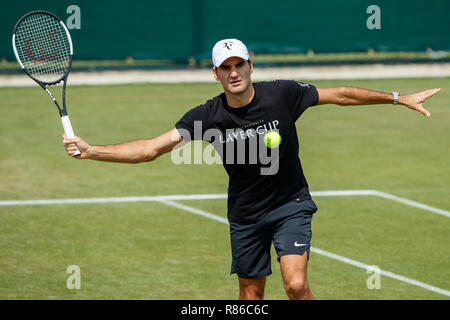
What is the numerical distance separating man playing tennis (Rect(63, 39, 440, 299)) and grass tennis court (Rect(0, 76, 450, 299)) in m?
1.20

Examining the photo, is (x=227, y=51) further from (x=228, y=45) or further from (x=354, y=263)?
(x=354, y=263)

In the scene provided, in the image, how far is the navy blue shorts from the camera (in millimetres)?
Result: 6539

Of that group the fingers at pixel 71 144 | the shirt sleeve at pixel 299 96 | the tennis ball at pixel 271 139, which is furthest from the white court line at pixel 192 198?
the fingers at pixel 71 144

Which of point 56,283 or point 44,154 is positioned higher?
point 44,154

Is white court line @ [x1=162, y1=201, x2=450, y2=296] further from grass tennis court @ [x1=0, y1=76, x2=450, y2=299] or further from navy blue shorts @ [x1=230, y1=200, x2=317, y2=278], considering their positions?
navy blue shorts @ [x1=230, y1=200, x2=317, y2=278]

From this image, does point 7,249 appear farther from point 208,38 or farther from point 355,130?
point 208,38

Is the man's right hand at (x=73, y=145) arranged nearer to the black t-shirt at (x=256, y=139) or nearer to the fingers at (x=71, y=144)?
the fingers at (x=71, y=144)

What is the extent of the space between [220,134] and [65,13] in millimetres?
15916

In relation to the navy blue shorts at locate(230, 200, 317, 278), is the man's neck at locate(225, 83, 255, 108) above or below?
above

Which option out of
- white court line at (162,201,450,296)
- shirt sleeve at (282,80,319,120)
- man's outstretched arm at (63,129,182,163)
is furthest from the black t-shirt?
white court line at (162,201,450,296)

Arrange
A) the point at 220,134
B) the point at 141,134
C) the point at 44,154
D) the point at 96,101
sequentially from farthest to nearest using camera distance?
the point at 96,101 → the point at 141,134 → the point at 44,154 → the point at 220,134

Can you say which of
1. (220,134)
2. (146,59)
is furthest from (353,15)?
(220,134)

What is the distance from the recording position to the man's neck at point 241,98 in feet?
21.3

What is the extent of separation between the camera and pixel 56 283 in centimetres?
798
